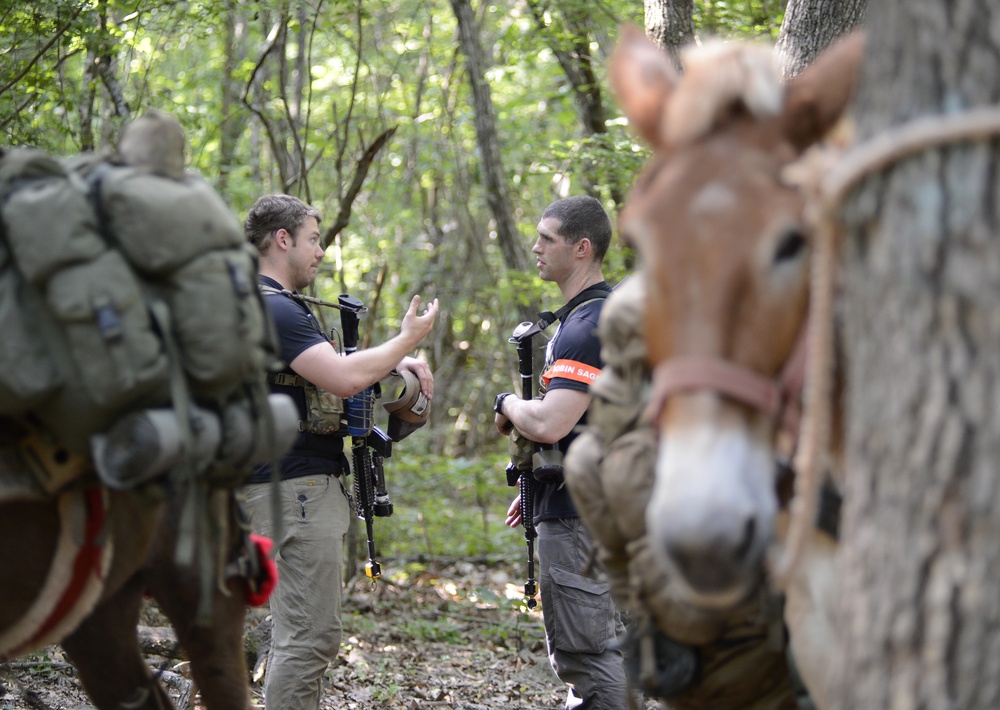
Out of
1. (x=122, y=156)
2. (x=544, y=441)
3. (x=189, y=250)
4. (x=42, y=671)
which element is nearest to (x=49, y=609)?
(x=189, y=250)

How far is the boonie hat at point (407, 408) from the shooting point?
4758 mm

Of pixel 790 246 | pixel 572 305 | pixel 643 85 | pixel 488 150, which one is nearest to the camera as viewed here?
pixel 790 246

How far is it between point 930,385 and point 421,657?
5281 millimetres

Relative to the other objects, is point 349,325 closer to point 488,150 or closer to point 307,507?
point 307,507

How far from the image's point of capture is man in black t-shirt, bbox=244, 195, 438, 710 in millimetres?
4289

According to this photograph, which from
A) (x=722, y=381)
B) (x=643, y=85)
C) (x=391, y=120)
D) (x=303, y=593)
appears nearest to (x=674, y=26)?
(x=643, y=85)

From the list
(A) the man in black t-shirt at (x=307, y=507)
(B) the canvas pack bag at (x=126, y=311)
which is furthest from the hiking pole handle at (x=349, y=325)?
(B) the canvas pack bag at (x=126, y=311)

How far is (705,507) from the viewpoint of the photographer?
171 centimetres

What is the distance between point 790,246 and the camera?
1.90 m

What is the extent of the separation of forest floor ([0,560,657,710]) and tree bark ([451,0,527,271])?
2.71 meters

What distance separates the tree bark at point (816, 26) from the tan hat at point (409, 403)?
2.45 meters

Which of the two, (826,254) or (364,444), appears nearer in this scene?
(826,254)

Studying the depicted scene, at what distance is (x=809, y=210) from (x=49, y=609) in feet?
7.72

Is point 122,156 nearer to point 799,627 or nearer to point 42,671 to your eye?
point 799,627
